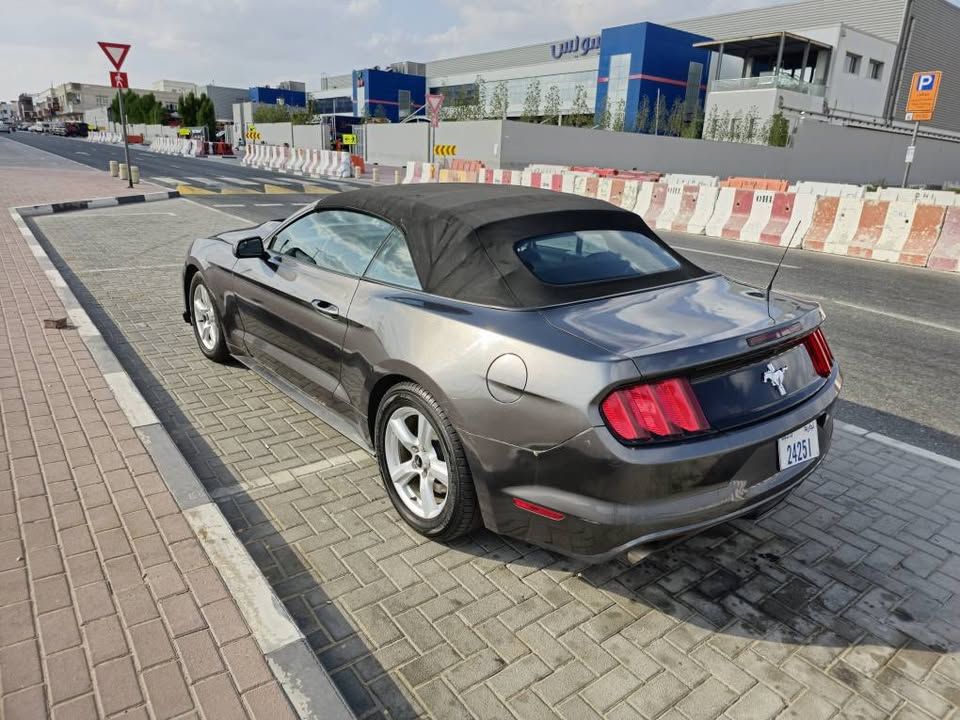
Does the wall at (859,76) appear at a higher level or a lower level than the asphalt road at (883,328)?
higher

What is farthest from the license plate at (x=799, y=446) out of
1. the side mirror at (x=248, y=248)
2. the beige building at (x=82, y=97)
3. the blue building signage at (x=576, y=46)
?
the beige building at (x=82, y=97)

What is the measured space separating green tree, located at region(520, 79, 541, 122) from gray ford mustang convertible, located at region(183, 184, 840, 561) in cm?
6654

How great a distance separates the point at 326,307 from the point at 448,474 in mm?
1292

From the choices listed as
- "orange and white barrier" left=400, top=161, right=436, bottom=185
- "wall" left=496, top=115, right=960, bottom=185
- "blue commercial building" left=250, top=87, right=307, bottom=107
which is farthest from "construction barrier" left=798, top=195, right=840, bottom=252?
→ "blue commercial building" left=250, top=87, right=307, bottom=107

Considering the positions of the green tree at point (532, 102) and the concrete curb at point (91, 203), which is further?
the green tree at point (532, 102)

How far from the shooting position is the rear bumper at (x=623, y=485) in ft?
7.79

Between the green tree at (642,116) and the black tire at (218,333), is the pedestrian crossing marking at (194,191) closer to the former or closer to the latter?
the black tire at (218,333)

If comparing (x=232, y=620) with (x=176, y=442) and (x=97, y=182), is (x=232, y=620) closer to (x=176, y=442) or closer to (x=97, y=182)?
(x=176, y=442)

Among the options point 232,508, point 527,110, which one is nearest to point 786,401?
point 232,508

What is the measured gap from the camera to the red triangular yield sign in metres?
17.1

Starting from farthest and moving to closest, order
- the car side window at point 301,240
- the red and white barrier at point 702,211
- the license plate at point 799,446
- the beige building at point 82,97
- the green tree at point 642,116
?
the beige building at point 82,97 → the green tree at point 642,116 → the red and white barrier at point 702,211 → the car side window at point 301,240 → the license plate at point 799,446

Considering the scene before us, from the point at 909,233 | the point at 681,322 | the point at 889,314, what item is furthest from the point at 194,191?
the point at 681,322

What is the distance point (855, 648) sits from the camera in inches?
101

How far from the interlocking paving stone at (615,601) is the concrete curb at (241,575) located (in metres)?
0.10
